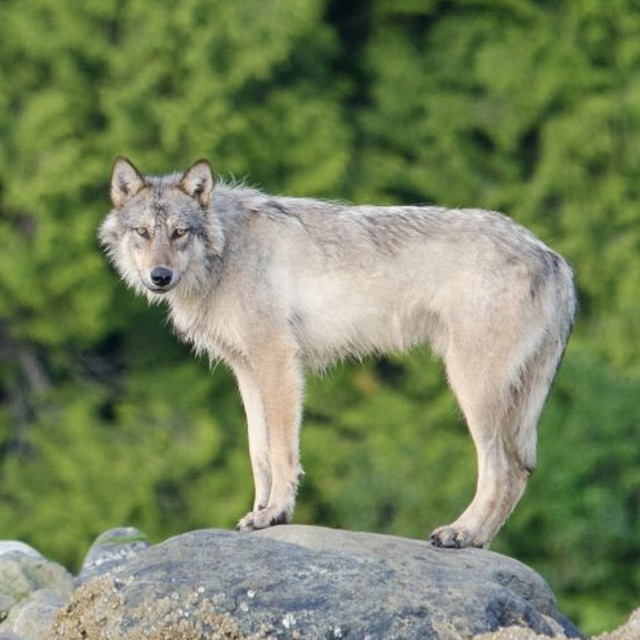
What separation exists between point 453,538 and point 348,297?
1599 millimetres

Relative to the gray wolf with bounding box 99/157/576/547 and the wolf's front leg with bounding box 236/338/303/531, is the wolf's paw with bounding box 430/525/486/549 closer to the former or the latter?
the gray wolf with bounding box 99/157/576/547

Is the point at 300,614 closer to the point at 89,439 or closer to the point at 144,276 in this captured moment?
the point at 144,276

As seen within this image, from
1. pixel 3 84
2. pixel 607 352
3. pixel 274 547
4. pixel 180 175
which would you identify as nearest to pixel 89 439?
pixel 3 84

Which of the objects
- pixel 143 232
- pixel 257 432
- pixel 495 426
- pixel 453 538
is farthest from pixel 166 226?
pixel 453 538

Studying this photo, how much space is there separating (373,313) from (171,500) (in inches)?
509

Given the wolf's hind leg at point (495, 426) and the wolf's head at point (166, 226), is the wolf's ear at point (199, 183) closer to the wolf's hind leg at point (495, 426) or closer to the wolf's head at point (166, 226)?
the wolf's head at point (166, 226)

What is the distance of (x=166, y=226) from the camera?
13.5m

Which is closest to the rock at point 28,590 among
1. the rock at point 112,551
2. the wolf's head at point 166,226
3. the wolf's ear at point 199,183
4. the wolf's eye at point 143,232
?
the rock at point 112,551

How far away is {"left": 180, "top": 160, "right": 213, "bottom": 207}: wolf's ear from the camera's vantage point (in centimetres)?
1359

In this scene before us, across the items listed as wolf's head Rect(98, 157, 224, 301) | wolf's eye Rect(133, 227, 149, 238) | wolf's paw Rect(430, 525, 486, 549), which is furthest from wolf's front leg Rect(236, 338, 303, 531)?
wolf's eye Rect(133, 227, 149, 238)

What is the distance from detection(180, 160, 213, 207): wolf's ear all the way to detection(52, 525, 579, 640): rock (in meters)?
2.43

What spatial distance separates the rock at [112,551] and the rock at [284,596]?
7.95 ft

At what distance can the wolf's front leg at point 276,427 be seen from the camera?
12.9 m

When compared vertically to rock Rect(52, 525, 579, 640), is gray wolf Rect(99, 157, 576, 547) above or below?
above
